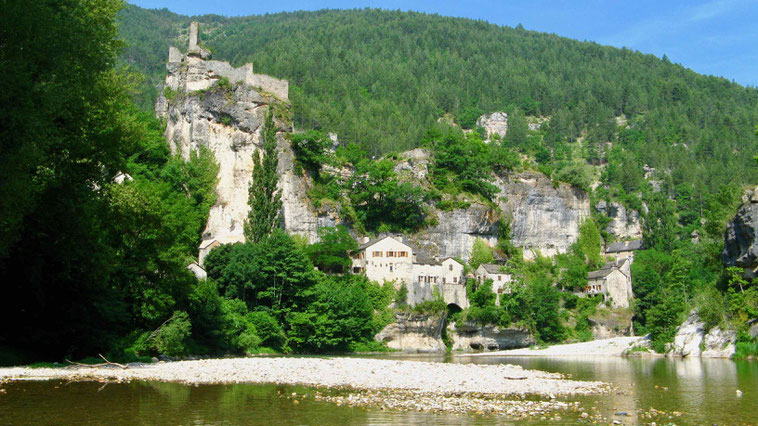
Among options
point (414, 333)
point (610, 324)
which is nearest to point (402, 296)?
point (414, 333)

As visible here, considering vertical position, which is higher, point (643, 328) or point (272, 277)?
point (272, 277)

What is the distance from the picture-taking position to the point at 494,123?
512ft

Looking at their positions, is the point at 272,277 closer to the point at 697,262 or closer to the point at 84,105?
the point at 84,105

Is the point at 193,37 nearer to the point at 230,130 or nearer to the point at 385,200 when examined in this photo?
the point at 230,130

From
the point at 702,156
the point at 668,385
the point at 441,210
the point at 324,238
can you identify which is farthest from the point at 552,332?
the point at 702,156

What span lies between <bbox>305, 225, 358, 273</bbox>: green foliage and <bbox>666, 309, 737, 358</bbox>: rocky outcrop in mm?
29321

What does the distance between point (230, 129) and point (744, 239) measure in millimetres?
48035

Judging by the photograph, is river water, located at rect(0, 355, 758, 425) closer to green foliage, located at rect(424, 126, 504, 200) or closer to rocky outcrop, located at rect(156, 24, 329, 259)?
rocky outcrop, located at rect(156, 24, 329, 259)

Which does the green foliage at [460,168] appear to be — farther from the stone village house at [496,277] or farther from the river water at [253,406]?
the river water at [253,406]

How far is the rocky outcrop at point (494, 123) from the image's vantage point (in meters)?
155

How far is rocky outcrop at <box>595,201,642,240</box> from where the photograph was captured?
343ft

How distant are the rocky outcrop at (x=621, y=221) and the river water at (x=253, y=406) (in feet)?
273

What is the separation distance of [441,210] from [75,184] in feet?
171

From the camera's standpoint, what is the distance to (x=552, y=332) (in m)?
68.5
